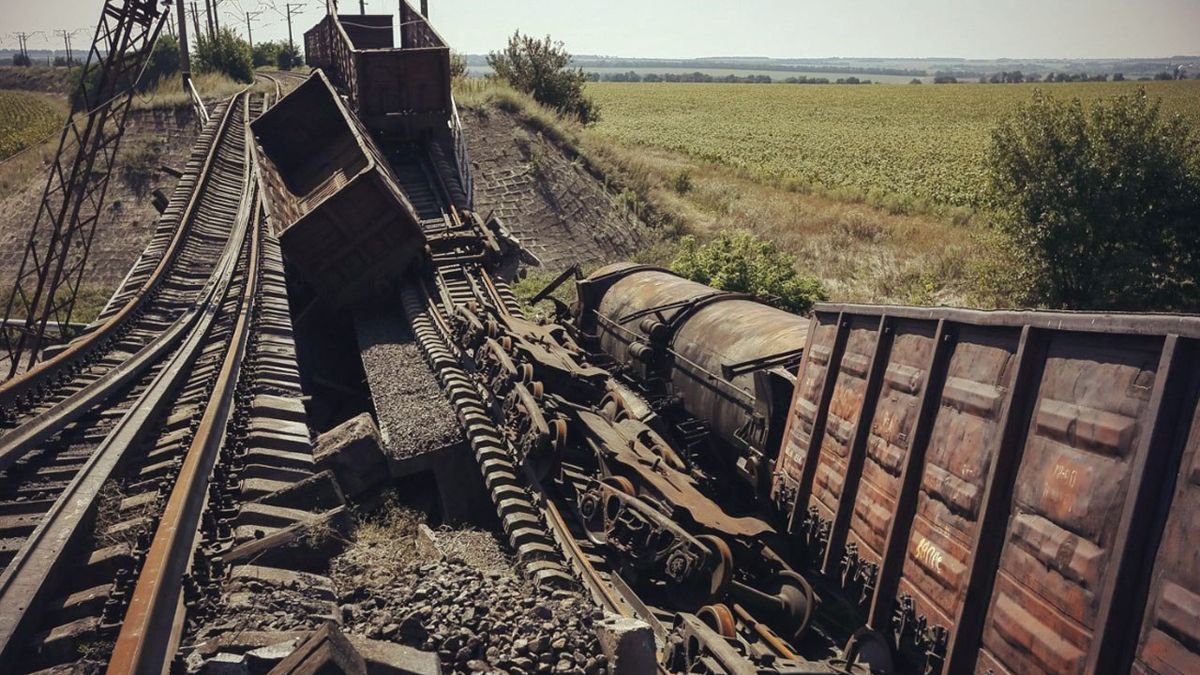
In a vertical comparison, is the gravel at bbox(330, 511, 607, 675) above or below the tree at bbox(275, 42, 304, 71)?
below

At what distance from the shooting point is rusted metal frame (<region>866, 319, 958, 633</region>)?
586cm

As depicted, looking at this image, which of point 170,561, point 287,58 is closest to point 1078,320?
point 170,561

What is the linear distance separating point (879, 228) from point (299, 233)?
20.0 metres

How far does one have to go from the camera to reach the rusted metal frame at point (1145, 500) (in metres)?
3.97

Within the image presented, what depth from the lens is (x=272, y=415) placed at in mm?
9500

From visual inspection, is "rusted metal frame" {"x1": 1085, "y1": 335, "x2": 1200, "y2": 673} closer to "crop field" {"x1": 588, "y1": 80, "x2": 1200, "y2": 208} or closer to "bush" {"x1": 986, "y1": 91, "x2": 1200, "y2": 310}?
"bush" {"x1": 986, "y1": 91, "x2": 1200, "y2": 310}

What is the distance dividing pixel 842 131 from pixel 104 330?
71958 millimetres

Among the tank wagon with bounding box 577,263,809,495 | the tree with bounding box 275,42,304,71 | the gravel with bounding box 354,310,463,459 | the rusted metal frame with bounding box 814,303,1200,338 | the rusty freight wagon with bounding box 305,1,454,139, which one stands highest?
the tree with bounding box 275,42,304,71

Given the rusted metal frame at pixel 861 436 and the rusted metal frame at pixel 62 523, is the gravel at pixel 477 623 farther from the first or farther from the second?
the rusted metal frame at pixel 861 436

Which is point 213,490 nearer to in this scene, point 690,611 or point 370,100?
point 690,611

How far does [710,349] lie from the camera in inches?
385

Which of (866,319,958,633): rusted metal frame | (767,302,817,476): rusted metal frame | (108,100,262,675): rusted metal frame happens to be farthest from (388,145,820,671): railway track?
(108,100,262,675): rusted metal frame

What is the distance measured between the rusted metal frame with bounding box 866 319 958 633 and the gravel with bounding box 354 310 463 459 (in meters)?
6.05

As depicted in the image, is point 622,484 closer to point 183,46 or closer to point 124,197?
point 124,197
